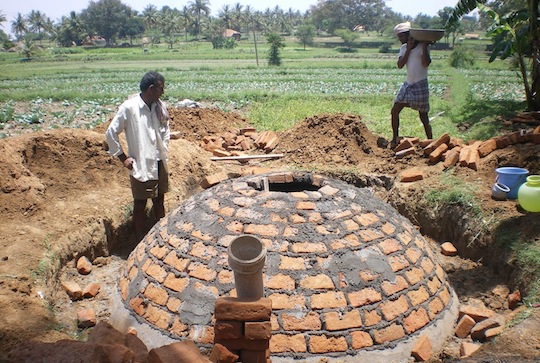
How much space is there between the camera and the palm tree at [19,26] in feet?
225

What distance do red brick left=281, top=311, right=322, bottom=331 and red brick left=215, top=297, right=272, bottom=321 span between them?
1.09 ft

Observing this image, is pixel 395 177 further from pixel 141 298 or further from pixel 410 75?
pixel 141 298

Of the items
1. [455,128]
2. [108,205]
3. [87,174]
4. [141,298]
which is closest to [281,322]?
[141,298]

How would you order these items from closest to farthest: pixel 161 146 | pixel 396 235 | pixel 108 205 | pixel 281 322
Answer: pixel 281 322 < pixel 396 235 < pixel 161 146 < pixel 108 205

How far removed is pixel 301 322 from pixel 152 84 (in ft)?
8.93

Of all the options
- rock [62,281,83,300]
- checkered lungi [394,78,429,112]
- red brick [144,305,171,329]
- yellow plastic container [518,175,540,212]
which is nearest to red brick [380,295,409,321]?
red brick [144,305,171,329]

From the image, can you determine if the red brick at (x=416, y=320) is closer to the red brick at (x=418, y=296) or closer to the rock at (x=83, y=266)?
the red brick at (x=418, y=296)

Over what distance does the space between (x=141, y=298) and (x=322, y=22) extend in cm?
8639

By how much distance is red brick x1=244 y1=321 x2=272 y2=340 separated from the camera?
2561 mm

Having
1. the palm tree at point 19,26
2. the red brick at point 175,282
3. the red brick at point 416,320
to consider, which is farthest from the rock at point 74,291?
the palm tree at point 19,26

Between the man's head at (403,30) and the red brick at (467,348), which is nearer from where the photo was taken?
the red brick at (467,348)

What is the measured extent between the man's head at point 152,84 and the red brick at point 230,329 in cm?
260

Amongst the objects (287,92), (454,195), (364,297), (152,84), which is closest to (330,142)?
(454,195)

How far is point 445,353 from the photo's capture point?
3084mm
